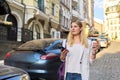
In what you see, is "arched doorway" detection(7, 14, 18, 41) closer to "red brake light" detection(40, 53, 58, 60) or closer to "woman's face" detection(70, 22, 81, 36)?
"red brake light" detection(40, 53, 58, 60)

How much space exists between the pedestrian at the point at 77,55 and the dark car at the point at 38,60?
127 inches

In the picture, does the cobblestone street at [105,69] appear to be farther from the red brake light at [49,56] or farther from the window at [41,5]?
the window at [41,5]

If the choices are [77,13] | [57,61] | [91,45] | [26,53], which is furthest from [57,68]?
[77,13]

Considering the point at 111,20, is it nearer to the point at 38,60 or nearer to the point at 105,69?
the point at 105,69

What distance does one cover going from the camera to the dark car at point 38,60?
8.29 meters

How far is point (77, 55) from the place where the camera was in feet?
16.5

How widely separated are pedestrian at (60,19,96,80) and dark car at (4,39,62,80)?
3.23m

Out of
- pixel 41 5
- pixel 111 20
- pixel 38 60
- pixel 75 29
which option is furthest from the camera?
pixel 111 20

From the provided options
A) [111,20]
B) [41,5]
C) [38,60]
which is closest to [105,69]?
[38,60]

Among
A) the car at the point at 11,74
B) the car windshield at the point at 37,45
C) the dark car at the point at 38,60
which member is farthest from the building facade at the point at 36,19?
the car at the point at 11,74

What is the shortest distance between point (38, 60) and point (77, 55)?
3.48m

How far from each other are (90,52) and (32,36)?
67.2 ft

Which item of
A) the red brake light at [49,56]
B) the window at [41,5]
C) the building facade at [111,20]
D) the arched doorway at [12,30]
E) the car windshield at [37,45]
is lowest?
the red brake light at [49,56]

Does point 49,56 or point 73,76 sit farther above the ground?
point 49,56
